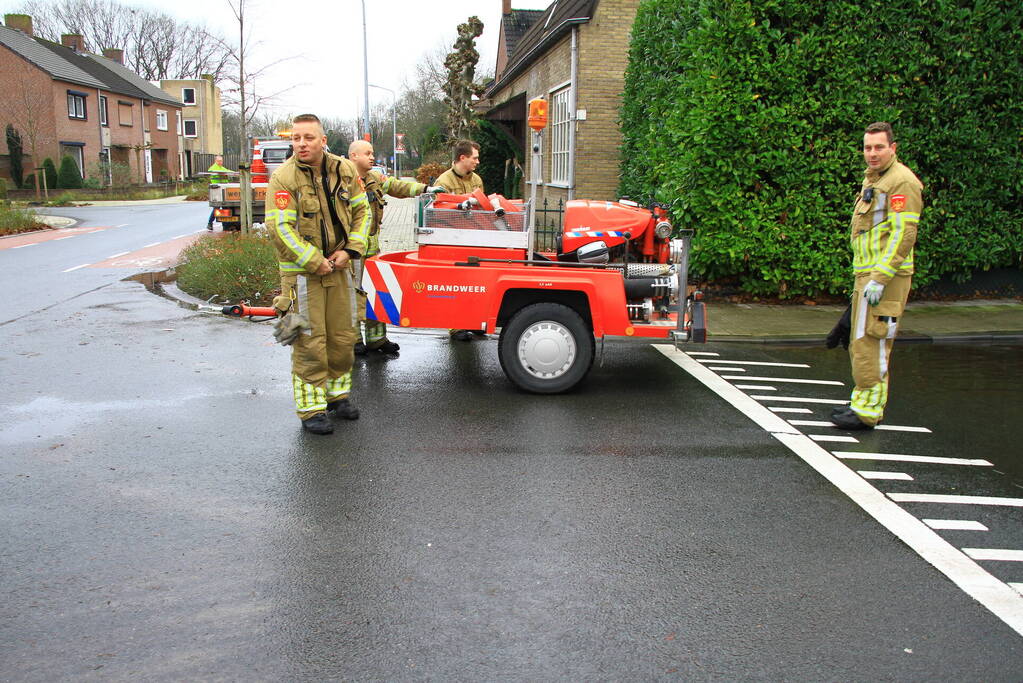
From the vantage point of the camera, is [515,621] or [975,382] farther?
[975,382]

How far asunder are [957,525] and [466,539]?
8.30 ft

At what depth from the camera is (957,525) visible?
4316 mm

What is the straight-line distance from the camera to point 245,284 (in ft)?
34.4

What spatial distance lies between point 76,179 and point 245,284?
120 ft

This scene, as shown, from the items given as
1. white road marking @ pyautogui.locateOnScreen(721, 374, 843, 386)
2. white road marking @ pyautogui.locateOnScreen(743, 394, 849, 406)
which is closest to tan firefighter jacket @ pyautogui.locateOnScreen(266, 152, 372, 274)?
white road marking @ pyautogui.locateOnScreen(743, 394, 849, 406)

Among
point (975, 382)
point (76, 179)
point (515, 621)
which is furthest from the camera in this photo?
point (76, 179)

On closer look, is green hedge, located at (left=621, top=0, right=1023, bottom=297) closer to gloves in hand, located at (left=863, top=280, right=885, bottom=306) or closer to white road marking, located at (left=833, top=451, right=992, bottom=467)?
gloves in hand, located at (left=863, top=280, right=885, bottom=306)

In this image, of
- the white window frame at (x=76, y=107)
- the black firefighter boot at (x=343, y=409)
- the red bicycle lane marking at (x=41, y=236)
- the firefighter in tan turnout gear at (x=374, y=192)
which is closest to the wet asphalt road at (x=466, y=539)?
the black firefighter boot at (x=343, y=409)

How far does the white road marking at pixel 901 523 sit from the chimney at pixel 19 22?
183 ft

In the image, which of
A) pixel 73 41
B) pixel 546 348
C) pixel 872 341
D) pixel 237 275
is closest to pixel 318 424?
pixel 546 348

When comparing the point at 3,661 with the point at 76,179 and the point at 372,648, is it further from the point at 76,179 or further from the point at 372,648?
the point at 76,179

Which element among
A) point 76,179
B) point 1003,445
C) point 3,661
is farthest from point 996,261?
point 76,179

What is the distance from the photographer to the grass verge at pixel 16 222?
69.8ft

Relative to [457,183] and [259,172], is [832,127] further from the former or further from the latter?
[259,172]
